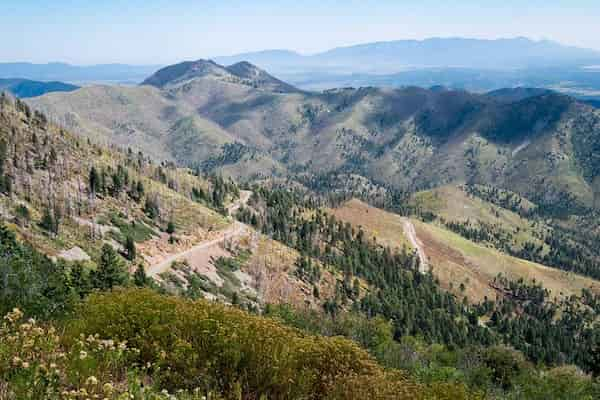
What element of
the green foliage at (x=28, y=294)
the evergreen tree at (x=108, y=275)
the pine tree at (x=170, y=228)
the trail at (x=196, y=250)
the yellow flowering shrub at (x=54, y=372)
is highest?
the yellow flowering shrub at (x=54, y=372)

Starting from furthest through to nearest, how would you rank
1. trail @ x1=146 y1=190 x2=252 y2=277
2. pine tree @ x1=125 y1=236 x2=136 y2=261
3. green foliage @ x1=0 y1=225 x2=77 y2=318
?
trail @ x1=146 y1=190 x2=252 y2=277 → pine tree @ x1=125 y1=236 x2=136 y2=261 → green foliage @ x1=0 y1=225 x2=77 y2=318

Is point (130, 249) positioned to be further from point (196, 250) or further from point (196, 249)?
point (196, 249)

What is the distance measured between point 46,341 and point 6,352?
124 centimetres

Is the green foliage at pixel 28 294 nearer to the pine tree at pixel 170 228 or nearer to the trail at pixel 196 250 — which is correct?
the trail at pixel 196 250

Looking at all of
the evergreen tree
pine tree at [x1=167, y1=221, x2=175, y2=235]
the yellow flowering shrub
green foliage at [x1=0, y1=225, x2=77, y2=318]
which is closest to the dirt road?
pine tree at [x1=167, y1=221, x2=175, y2=235]

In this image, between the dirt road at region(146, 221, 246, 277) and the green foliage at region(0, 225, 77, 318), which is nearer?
the green foliage at region(0, 225, 77, 318)

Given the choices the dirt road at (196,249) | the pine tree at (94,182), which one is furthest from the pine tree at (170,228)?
the pine tree at (94,182)

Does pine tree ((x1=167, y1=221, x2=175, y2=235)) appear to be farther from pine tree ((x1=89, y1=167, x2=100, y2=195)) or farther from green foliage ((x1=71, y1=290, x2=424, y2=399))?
green foliage ((x1=71, y1=290, x2=424, y2=399))

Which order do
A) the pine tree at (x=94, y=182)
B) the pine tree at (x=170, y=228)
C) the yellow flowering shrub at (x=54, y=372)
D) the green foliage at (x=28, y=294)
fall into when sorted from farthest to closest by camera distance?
the pine tree at (x=170, y=228)
the pine tree at (x=94, y=182)
the green foliage at (x=28, y=294)
the yellow flowering shrub at (x=54, y=372)

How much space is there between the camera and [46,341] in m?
12.5

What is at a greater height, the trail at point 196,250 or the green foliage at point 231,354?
the green foliage at point 231,354

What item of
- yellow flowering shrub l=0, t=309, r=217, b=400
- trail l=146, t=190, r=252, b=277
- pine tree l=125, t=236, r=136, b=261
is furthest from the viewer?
trail l=146, t=190, r=252, b=277

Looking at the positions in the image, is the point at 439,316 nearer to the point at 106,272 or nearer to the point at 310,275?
the point at 310,275

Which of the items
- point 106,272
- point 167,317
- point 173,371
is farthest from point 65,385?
point 106,272
